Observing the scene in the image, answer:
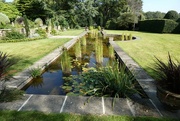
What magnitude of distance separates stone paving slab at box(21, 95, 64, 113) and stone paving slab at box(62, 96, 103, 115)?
0.51ft

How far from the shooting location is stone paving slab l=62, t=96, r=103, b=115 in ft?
7.89

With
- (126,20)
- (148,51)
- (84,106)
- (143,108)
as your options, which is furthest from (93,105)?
(126,20)

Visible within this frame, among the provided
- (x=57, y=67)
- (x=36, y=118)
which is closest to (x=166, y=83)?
(x=36, y=118)

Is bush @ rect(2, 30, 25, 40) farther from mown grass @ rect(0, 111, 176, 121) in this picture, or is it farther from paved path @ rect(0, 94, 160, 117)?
mown grass @ rect(0, 111, 176, 121)

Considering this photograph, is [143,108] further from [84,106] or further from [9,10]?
[9,10]

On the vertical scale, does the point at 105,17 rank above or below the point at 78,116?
above

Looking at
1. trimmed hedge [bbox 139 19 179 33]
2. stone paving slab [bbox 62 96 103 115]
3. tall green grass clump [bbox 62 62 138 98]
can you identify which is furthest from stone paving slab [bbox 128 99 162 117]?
trimmed hedge [bbox 139 19 179 33]

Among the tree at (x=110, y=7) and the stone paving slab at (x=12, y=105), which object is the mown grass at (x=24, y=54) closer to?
the stone paving slab at (x=12, y=105)

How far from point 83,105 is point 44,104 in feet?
2.34

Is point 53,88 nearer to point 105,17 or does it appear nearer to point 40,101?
point 40,101

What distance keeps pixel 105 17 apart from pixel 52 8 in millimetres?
12921

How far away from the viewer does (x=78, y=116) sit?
7.45 ft

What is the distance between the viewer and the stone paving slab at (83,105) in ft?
7.89

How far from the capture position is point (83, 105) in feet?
8.46
